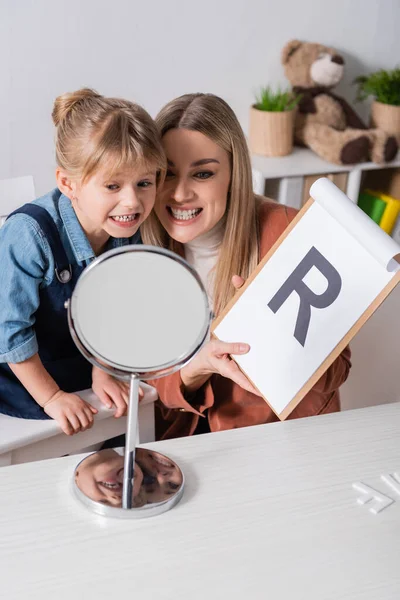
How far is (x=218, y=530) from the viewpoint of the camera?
2.95ft

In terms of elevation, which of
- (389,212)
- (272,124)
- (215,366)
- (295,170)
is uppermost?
(215,366)

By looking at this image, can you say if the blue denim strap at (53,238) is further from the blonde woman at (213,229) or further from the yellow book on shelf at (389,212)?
the yellow book on shelf at (389,212)

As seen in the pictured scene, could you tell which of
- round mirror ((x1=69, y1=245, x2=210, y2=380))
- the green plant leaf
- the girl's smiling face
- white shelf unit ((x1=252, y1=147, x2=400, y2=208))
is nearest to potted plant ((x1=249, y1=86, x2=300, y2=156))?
white shelf unit ((x1=252, y1=147, x2=400, y2=208))

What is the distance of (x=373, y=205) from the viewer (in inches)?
132

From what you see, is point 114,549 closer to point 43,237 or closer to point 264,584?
point 264,584

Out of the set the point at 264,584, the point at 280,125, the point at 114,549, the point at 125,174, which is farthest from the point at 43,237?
the point at 280,125

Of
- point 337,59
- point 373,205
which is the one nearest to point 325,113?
point 337,59

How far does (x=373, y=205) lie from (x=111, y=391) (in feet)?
7.49

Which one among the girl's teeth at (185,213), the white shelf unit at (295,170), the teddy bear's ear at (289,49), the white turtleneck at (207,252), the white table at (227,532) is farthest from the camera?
the teddy bear's ear at (289,49)

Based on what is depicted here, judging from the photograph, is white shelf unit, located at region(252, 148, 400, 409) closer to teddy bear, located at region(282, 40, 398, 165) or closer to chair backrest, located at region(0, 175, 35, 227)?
chair backrest, located at region(0, 175, 35, 227)

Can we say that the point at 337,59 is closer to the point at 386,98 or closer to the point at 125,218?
the point at 386,98

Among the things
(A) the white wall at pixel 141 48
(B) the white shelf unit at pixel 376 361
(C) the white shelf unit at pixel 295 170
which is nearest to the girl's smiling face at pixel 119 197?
(B) the white shelf unit at pixel 376 361

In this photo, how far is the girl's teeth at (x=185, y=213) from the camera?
4.50 feet

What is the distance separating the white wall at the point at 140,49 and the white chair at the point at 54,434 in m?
1.55
